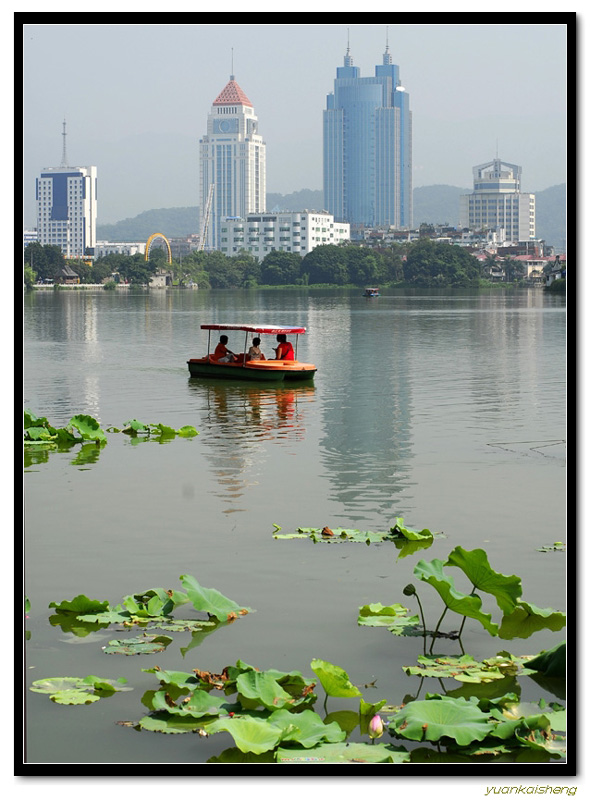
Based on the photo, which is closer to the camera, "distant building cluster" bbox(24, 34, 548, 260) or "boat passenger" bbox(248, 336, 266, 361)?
"distant building cluster" bbox(24, 34, 548, 260)

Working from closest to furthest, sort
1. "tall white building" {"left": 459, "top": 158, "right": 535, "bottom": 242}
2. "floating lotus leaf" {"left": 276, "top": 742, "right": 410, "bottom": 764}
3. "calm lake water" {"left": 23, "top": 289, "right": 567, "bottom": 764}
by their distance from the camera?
"floating lotus leaf" {"left": 276, "top": 742, "right": 410, "bottom": 764} → "calm lake water" {"left": 23, "top": 289, "right": 567, "bottom": 764} → "tall white building" {"left": 459, "top": 158, "right": 535, "bottom": 242}

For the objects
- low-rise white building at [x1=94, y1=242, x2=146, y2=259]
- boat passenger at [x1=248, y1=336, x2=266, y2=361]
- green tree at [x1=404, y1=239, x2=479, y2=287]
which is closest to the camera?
boat passenger at [x1=248, y1=336, x2=266, y2=361]

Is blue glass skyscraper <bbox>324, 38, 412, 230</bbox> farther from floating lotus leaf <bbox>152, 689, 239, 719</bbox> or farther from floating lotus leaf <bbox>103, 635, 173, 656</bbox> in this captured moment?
floating lotus leaf <bbox>103, 635, 173, 656</bbox>

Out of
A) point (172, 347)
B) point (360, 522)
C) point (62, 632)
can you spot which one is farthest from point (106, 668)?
point (172, 347)

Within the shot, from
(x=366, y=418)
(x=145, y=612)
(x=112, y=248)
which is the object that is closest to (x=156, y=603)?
(x=145, y=612)

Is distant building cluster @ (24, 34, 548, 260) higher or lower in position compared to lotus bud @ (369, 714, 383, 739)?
higher

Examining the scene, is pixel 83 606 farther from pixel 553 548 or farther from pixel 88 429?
pixel 88 429

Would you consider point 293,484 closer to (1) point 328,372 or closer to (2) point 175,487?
(2) point 175,487

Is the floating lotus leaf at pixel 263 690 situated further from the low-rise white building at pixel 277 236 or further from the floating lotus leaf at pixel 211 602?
the low-rise white building at pixel 277 236

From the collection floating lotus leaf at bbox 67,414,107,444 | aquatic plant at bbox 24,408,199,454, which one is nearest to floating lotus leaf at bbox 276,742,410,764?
aquatic plant at bbox 24,408,199,454
